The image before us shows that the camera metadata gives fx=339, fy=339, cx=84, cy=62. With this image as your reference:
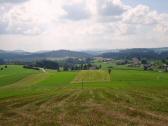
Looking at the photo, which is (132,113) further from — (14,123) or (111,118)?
(14,123)

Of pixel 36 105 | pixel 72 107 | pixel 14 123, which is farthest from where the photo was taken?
pixel 36 105

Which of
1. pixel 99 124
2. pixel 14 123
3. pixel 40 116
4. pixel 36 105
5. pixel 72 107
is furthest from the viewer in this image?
pixel 36 105

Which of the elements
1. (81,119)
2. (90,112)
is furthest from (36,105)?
(81,119)

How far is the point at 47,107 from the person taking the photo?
36.7m

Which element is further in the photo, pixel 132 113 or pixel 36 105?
pixel 36 105

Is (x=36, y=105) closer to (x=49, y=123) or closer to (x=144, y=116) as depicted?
(x=49, y=123)

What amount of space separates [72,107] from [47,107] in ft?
9.03

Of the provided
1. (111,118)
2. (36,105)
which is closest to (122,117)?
(111,118)

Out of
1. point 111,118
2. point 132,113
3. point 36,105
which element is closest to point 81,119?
point 111,118

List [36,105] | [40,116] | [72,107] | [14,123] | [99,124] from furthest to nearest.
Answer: [36,105], [72,107], [40,116], [14,123], [99,124]

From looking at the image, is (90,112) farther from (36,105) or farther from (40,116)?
(36,105)

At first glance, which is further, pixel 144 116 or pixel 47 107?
pixel 47 107

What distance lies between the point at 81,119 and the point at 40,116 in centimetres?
435

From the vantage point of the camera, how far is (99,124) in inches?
1026
